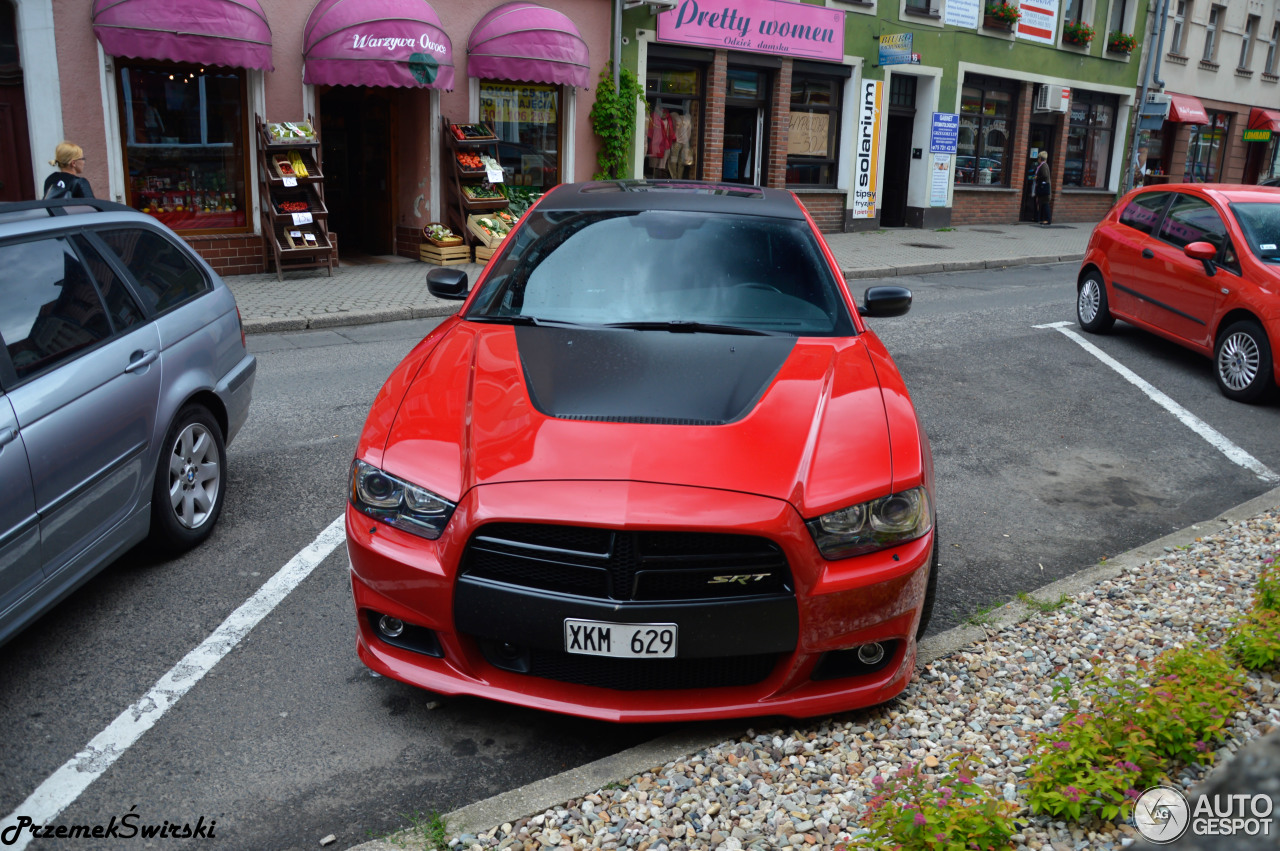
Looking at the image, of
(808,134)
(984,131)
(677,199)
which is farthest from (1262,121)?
(677,199)

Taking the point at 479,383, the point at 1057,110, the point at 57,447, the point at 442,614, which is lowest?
the point at 442,614

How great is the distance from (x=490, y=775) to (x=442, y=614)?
0.54 metres

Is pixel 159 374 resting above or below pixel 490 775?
above

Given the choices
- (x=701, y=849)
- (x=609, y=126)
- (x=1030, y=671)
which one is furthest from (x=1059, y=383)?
(x=609, y=126)

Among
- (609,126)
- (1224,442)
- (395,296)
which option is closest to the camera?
(1224,442)

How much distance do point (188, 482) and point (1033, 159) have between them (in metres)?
26.7

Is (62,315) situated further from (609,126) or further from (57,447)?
(609,126)

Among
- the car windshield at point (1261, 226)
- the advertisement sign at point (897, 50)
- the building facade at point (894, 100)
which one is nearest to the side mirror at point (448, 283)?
the car windshield at point (1261, 226)

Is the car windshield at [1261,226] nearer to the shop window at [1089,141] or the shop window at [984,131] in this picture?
the shop window at [984,131]

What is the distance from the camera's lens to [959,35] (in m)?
23.8

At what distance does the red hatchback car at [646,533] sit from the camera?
303 centimetres

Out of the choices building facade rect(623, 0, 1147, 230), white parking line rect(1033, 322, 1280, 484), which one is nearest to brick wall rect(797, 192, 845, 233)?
building facade rect(623, 0, 1147, 230)

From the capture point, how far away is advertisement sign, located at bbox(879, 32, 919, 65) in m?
21.3

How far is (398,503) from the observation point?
10.7 ft
